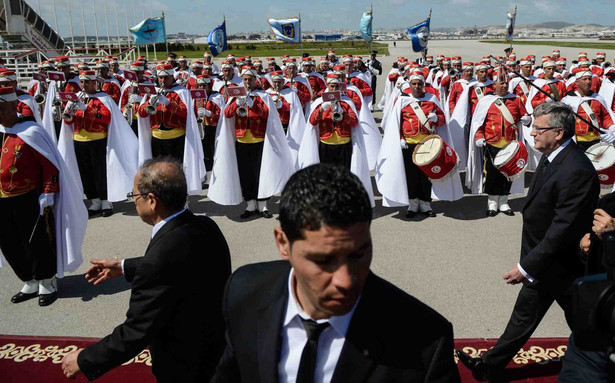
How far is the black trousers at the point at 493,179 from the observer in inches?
311

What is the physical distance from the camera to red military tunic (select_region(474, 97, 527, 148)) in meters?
7.83

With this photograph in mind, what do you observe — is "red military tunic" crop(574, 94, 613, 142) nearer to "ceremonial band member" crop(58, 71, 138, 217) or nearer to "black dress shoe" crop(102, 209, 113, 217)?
"ceremonial band member" crop(58, 71, 138, 217)

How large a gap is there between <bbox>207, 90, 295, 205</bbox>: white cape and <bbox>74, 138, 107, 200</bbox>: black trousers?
1.76 m

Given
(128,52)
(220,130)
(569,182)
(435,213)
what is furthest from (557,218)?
(128,52)

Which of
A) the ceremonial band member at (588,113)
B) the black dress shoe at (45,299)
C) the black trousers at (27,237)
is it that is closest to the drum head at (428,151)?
the ceremonial band member at (588,113)

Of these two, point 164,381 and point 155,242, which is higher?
point 155,242

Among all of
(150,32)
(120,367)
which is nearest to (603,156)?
(120,367)

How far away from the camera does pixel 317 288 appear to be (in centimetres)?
150

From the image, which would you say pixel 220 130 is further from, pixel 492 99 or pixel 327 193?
pixel 327 193

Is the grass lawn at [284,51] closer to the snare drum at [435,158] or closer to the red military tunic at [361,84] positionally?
the red military tunic at [361,84]

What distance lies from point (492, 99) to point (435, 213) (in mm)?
1943

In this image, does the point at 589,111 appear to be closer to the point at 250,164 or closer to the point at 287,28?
the point at 250,164

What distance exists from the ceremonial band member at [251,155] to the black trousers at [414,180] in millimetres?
1878

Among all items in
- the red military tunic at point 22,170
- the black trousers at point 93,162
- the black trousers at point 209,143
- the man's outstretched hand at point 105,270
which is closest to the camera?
the man's outstretched hand at point 105,270
